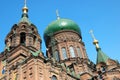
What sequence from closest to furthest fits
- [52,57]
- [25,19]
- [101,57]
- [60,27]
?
[52,57], [101,57], [25,19], [60,27]

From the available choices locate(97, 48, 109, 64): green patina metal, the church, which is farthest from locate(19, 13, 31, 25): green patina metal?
locate(97, 48, 109, 64): green patina metal

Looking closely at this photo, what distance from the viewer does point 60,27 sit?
46.3m

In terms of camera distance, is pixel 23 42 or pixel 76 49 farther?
pixel 76 49

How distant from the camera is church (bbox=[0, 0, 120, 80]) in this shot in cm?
2977

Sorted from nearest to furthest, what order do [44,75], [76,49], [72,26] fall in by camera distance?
[44,75], [76,49], [72,26]

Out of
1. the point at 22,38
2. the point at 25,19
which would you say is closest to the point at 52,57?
the point at 22,38

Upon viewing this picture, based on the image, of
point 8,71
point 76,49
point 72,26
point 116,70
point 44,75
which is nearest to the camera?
point 44,75

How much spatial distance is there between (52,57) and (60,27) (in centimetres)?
915

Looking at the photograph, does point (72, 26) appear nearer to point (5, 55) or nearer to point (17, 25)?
point (17, 25)

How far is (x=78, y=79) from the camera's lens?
35281 millimetres

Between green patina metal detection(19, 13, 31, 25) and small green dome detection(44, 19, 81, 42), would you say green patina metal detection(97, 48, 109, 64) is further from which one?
green patina metal detection(19, 13, 31, 25)

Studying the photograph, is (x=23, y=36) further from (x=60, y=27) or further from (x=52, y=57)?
(x=60, y=27)

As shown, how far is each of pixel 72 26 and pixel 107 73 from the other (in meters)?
15.0

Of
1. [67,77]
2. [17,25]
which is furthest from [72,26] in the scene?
[67,77]
